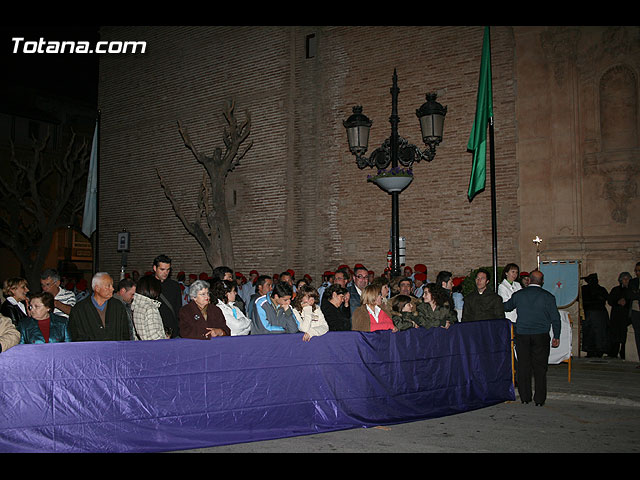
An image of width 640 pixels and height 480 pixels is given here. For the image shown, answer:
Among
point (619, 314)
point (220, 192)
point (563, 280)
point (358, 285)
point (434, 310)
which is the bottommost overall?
point (619, 314)

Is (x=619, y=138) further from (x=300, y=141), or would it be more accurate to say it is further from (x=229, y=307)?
(x=229, y=307)

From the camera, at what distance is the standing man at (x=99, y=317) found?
21.3 feet

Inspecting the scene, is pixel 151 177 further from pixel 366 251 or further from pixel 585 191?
pixel 585 191

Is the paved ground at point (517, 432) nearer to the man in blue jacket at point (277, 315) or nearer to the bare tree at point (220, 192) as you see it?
the man in blue jacket at point (277, 315)

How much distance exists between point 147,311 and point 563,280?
31.7 ft

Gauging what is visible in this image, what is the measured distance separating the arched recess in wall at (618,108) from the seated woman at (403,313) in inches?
328

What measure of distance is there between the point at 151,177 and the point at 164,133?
5.53 ft

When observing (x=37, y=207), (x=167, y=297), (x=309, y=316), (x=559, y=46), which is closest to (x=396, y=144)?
(x=309, y=316)

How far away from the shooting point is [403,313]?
8.12 metres

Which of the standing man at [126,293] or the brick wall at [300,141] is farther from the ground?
the brick wall at [300,141]

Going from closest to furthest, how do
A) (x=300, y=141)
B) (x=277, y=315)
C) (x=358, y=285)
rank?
(x=277, y=315), (x=358, y=285), (x=300, y=141)

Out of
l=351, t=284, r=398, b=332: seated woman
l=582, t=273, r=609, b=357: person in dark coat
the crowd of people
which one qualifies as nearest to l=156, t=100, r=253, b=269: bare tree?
the crowd of people

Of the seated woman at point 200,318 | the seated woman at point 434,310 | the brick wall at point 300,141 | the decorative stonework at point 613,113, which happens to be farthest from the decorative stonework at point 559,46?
the seated woman at point 200,318

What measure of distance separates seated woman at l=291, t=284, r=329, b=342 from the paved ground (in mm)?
1135
